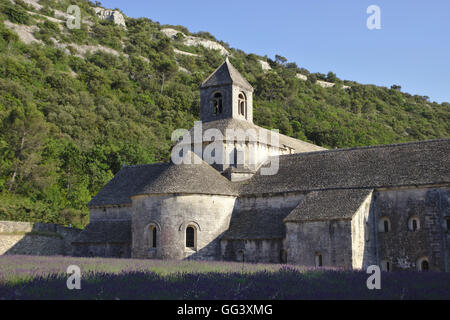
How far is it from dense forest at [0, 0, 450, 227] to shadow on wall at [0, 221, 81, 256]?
277 inches

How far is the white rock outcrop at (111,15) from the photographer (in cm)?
13062

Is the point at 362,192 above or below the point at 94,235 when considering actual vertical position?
above

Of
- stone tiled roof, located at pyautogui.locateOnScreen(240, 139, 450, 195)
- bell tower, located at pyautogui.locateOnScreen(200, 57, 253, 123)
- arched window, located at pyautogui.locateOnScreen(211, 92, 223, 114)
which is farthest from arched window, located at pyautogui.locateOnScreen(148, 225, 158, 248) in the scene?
arched window, located at pyautogui.locateOnScreen(211, 92, 223, 114)

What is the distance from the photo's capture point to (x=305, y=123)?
91625 mm

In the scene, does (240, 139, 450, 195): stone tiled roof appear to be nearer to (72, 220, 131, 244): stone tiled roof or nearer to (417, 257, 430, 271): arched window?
(417, 257, 430, 271): arched window

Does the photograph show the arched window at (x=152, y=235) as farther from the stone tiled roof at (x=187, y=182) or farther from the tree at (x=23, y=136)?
the tree at (x=23, y=136)

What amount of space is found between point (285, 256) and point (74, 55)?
249 ft

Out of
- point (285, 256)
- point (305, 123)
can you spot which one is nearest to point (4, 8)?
point (305, 123)

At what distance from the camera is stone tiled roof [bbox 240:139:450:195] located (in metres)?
31.2

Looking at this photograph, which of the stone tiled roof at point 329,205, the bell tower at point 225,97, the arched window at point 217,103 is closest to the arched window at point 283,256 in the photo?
the stone tiled roof at point 329,205

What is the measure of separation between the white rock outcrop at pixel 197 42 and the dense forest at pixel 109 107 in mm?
2736

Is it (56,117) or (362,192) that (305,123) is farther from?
(362,192)

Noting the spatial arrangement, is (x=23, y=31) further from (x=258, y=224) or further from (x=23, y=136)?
(x=258, y=224)
